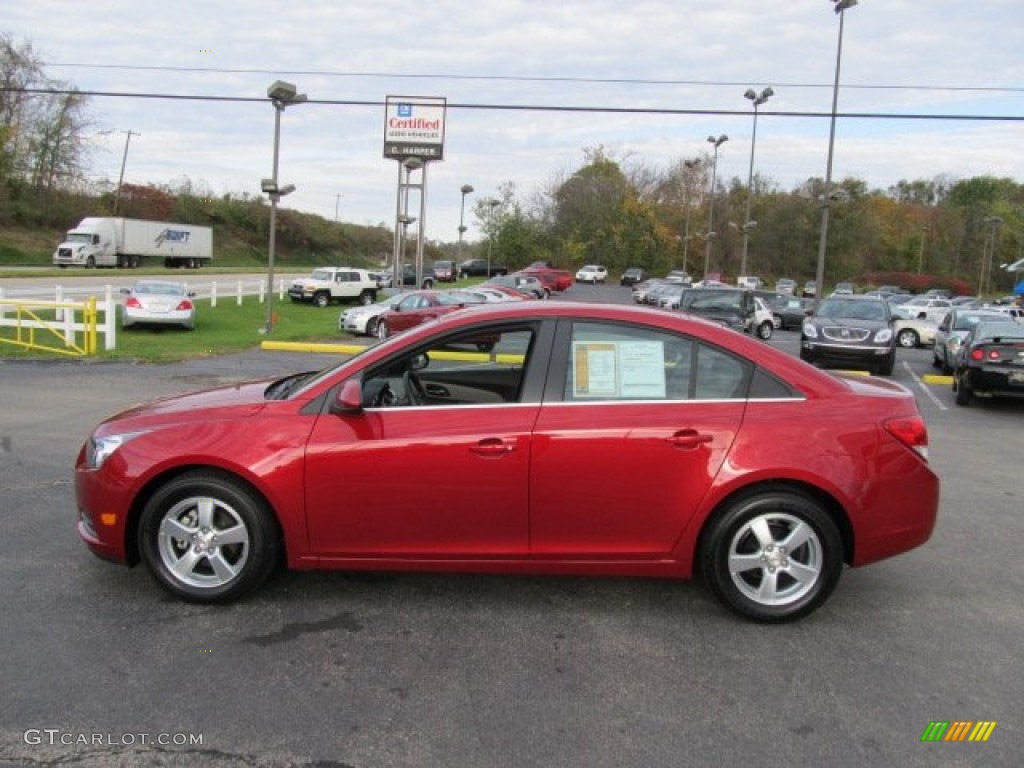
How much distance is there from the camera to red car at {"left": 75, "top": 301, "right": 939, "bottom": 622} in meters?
4.04

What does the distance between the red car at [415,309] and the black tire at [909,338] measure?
15.0m

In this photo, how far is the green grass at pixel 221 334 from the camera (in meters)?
16.7

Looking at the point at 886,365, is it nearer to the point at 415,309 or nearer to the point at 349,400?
the point at 415,309

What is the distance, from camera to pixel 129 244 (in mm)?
53750

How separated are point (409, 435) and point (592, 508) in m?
0.96

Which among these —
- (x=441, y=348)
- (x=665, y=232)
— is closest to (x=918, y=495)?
(x=441, y=348)

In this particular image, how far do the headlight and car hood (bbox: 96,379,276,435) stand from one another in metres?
0.04

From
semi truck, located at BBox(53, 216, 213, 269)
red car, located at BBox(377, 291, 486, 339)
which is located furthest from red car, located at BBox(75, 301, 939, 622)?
semi truck, located at BBox(53, 216, 213, 269)

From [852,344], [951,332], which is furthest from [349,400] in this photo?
[951,332]

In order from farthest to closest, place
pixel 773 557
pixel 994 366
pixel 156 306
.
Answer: pixel 156 306, pixel 994 366, pixel 773 557

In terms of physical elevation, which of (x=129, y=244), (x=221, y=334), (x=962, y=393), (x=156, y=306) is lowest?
(x=221, y=334)

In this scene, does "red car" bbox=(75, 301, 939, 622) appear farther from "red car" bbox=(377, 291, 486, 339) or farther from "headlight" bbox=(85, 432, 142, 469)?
"red car" bbox=(377, 291, 486, 339)

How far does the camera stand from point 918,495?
423 centimetres
